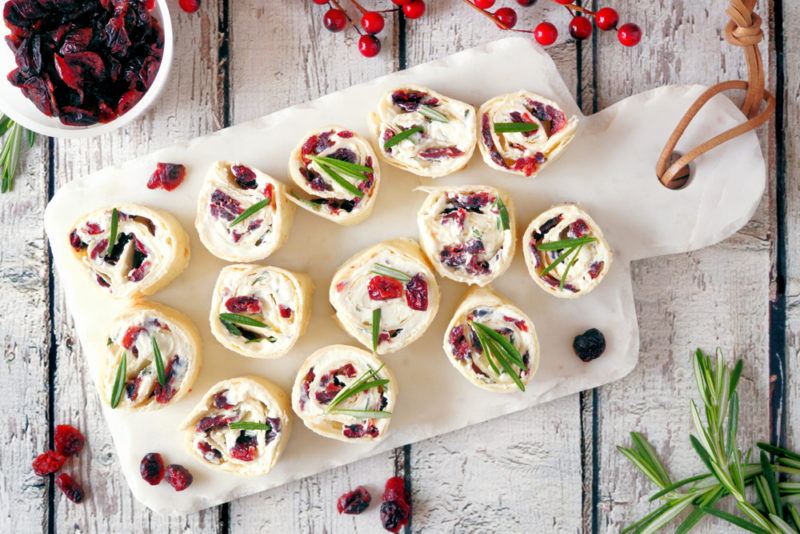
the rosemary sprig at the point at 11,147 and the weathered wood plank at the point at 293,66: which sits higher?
the weathered wood plank at the point at 293,66

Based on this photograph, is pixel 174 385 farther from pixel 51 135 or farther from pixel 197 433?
pixel 51 135

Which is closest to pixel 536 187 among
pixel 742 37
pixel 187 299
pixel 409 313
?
pixel 409 313

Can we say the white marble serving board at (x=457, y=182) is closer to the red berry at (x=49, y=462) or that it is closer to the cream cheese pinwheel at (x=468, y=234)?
the cream cheese pinwheel at (x=468, y=234)

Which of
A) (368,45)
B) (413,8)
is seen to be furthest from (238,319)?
(413,8)

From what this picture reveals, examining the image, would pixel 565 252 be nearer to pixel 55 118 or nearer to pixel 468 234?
pixel 468 234

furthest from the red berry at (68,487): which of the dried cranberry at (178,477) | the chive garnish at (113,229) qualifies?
the chive garnish at (113,229)

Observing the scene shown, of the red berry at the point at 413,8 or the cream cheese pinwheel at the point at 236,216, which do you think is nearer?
the cream cheese pinwheel at the point at 236,216
